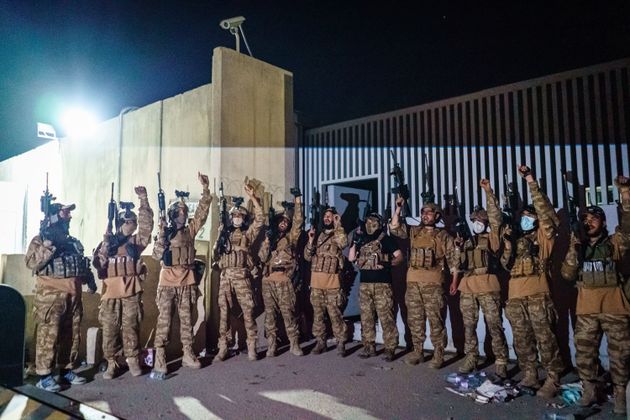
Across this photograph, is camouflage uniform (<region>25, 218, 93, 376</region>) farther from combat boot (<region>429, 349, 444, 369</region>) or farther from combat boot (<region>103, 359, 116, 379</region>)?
combat boot (<region>429, 349, 444, 369</region>)

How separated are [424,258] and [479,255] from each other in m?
0.79

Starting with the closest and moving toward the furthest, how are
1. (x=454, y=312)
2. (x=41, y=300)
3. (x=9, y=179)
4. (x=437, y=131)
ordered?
(x=41, y=300) → (x=454, y=312) → (x=437, y=131) → (x=9, y=179)

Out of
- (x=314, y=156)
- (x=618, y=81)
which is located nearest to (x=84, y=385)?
(x=314, y=156)

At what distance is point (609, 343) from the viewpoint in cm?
465

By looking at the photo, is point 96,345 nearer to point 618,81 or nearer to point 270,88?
point 270,88

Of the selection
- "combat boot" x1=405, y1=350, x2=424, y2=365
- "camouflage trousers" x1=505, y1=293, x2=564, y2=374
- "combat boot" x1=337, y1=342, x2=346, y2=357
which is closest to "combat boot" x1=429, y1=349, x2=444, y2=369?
"combat boot" x1=405, y1=350, x2=424, y2=365

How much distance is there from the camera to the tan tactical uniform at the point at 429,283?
247 inches

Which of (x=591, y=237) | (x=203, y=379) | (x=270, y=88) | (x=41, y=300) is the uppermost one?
(x=270, y=88)

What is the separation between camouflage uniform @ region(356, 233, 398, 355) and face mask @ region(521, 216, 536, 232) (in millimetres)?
1909

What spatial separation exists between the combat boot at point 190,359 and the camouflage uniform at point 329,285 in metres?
1.87

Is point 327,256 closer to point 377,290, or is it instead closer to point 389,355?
point 377,290

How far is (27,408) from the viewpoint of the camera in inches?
127

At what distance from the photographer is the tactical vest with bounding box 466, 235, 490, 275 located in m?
5.88

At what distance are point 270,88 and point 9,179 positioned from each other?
906 cm
